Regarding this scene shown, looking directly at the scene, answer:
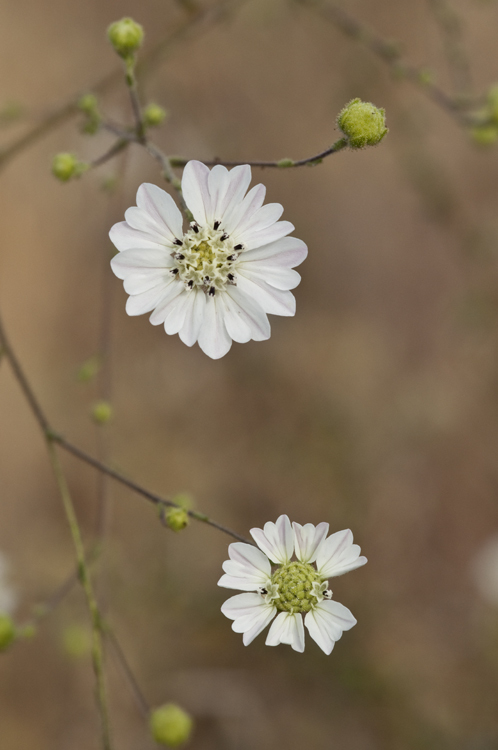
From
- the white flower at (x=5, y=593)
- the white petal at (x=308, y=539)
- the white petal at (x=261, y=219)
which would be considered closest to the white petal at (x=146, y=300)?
the white petal at (x=261, y=219)

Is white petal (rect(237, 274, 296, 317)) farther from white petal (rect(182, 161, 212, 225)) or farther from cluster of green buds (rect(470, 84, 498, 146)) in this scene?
cluster of green buds (rect(470, 84, 498, 146))

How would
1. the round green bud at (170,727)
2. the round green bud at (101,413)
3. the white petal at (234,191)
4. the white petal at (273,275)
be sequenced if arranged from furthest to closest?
the round green bud at (101,413)
the round green bud at (170,727)
the white petal at (273,275)
the white petal at (234,191)

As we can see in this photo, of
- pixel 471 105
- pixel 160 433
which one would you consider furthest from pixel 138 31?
pixel 160 433

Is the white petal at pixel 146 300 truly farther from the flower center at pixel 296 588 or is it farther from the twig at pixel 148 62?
the twig at pixel 148 62

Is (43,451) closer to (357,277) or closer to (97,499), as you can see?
(97,499)

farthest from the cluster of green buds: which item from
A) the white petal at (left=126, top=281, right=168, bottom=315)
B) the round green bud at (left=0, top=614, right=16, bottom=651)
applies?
the round green bud at (left=0, top=614, right=16, bottom=651)

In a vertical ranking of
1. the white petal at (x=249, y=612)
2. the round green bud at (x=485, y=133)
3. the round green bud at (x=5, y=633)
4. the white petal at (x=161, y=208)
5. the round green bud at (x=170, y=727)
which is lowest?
the round green bud at (x=5, y=633)

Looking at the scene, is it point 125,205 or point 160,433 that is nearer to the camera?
point 125,205
